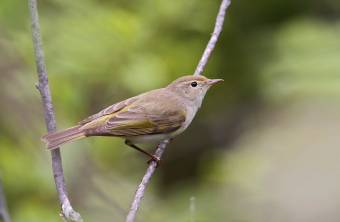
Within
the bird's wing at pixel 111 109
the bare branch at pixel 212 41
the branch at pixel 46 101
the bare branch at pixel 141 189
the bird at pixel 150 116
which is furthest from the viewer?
the bare branch at pixel 212 41

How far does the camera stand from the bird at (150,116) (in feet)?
11.6

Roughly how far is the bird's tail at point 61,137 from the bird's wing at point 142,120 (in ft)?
0.35

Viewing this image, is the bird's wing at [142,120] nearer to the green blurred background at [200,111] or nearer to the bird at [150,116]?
the bird at [150,116]

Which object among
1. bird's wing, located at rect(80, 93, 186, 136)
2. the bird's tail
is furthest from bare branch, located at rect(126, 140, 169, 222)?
the bird's tail

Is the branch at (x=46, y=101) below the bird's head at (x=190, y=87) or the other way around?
below

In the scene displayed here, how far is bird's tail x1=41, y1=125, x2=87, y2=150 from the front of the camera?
2992mm

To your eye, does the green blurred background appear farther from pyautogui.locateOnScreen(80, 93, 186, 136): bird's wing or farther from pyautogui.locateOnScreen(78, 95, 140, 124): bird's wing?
pyautogui.locateOnScreen(80, 93, 186, 136): bird's wing

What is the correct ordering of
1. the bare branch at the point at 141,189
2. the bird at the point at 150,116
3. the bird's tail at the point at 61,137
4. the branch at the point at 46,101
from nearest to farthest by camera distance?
1. the branch at the point at 46,101
2. the bare branch at the point at 141,189
3. the bird's tail at the point at 61,137
4. the bird at the point at 150,116

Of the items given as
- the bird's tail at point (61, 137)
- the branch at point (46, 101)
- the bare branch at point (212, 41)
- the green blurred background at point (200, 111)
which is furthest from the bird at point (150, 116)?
the branch at point (46, 101)

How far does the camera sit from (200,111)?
543 cm

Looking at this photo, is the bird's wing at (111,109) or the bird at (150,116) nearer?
the bird at (150,116)

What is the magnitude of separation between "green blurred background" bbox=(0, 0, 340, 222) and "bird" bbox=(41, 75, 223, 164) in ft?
1.00

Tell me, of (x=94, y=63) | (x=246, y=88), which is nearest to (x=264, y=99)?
(x=246, y=88)

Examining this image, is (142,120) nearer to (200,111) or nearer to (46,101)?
(46,101)
